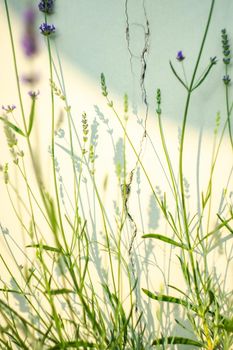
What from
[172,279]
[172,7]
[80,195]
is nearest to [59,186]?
[80,195]

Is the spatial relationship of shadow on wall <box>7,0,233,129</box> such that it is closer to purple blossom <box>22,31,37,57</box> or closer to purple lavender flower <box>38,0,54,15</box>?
purple lavender flower <box>38,0,54,15</box>

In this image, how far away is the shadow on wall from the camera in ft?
2.70

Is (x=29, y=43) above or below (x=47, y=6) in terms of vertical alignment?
below

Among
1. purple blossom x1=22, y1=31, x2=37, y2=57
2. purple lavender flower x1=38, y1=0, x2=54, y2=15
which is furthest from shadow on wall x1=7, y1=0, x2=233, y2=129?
purple blossom x1=22, y1=31, x2=37, y2=57

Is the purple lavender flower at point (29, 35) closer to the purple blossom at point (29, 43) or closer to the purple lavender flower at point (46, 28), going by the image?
the purple blossom at point (29, 43)

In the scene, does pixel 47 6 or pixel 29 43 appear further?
pixel 47 6

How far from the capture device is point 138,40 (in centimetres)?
84

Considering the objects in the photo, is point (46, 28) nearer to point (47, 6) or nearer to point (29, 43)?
point (47, 6)

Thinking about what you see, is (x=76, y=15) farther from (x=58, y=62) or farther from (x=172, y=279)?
(x=172, y=279)

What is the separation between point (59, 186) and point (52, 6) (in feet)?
1.60

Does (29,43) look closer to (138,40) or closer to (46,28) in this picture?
(46,28)

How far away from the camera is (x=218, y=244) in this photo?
90 centimetres

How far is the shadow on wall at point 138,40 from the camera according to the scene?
2.70 feet

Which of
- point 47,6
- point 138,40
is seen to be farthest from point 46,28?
point 138,40
